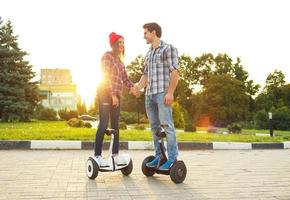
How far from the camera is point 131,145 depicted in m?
9.12

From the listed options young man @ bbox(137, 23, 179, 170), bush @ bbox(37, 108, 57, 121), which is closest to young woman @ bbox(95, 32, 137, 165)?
young man @ bbox(137, 23, 179, 170)

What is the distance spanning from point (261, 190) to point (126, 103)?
175 ft

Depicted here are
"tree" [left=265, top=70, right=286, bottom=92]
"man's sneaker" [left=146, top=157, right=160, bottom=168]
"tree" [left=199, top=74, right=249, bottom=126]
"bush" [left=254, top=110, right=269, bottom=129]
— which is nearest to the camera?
"man's sneaker" [left=146, top=157, right=160, bottom=168]

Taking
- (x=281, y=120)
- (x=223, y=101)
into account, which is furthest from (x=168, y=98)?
(x=223, y=101)

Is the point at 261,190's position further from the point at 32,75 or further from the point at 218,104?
the point at 218,104

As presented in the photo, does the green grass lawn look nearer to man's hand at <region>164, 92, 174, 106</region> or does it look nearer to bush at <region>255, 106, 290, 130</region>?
man's hand at <region>164, 92, 174, 106</region>

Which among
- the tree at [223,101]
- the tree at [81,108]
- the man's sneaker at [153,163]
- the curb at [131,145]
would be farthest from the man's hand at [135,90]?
the tree at [81,108]

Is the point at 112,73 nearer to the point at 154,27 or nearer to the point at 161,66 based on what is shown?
the point at 161,66

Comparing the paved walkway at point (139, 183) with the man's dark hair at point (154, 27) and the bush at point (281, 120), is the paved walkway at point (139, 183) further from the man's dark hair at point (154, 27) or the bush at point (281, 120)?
the bush at point (281, 120)

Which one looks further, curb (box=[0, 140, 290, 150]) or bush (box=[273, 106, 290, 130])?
bush (box=[273, 106, 290, 130])

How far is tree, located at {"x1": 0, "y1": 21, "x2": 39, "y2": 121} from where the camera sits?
3122 centimetres

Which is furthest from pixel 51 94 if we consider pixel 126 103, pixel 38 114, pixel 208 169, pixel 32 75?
pixel 208 169

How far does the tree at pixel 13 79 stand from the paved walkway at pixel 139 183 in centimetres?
2621

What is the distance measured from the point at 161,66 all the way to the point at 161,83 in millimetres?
219
